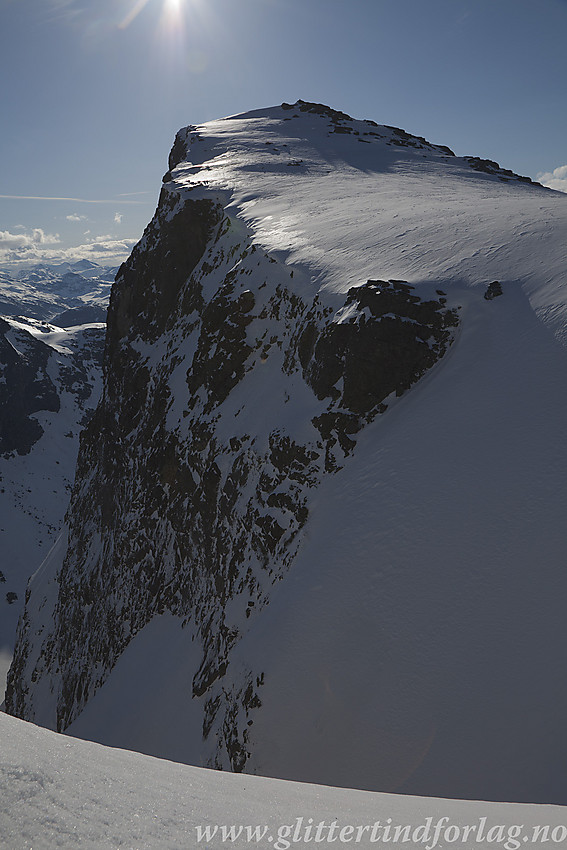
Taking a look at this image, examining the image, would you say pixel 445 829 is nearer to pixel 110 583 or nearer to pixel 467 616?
pixel 467 616

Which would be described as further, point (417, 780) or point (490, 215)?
point (490, 215)

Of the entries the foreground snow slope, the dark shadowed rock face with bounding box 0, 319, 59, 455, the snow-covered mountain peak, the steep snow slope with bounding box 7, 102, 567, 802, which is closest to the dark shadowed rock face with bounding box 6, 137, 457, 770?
the steep snow slope with bounding box 7, 102, 567, 802

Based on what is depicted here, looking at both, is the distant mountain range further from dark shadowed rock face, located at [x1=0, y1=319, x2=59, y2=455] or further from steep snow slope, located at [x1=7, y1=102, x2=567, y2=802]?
steep snow slope, located at [x1=7, y1=102, x2=567, y2=802]

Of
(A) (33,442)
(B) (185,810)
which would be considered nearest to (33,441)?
(A) (33,442)

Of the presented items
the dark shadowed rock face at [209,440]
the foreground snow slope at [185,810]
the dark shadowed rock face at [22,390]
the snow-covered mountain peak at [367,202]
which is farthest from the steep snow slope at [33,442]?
the foreground snow slope at [185,810]

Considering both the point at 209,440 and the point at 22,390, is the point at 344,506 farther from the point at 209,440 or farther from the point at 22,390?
the point at 22,390

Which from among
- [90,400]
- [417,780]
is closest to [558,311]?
[417,780]

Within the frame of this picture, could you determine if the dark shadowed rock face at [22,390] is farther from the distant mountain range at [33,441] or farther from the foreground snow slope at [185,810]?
the foreground snow slope at [185,810]
